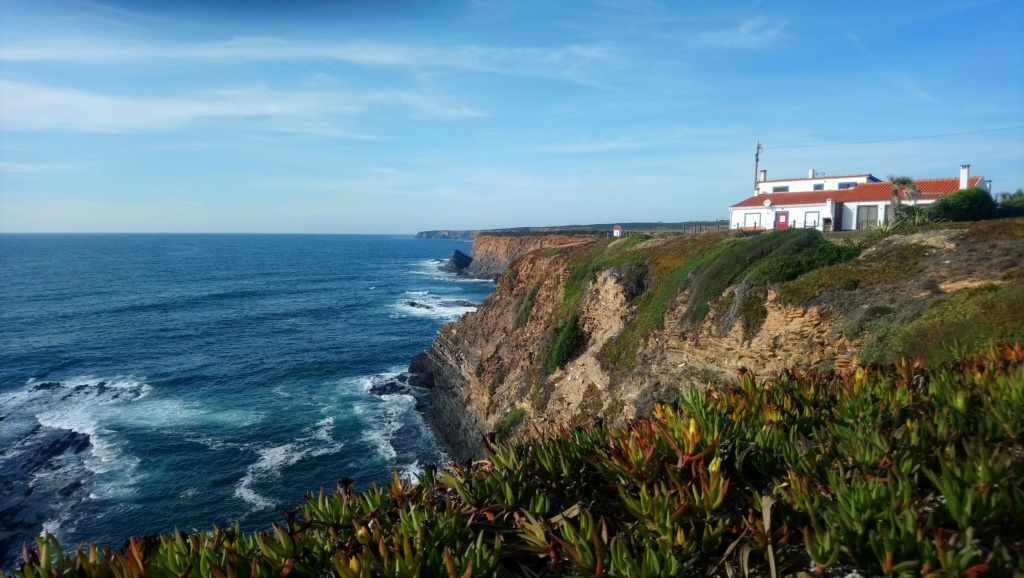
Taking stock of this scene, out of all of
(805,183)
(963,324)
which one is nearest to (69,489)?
(963,324)

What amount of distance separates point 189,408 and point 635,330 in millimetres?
27119

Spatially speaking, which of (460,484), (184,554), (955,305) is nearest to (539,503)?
(460,484)

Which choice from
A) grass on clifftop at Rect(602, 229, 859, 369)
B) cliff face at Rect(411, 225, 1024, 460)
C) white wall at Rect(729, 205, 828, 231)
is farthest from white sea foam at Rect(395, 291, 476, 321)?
grass on clifftop at Rect(602, 229, 859, 369)

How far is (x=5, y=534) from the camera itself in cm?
2192

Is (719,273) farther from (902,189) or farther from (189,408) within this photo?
(189,408)

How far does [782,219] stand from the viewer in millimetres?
39219

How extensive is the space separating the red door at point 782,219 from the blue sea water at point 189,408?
27.1 meters

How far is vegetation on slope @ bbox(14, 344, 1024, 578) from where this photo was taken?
362 centimetres

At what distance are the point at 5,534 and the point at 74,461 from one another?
6068 millimetres

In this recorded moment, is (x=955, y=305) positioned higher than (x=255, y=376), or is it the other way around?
(x=955, y=305)

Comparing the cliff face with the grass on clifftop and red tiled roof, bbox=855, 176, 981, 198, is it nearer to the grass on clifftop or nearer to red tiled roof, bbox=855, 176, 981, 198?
the grass on clifftop

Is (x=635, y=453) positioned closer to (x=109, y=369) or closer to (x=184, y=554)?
(x=184, y=554)

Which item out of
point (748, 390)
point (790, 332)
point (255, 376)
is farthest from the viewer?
point (255, 376)

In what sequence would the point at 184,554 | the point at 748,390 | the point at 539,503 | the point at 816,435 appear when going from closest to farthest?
the point at 184,554, the point at 539,503, the point at 816,435, the point at 748,390
